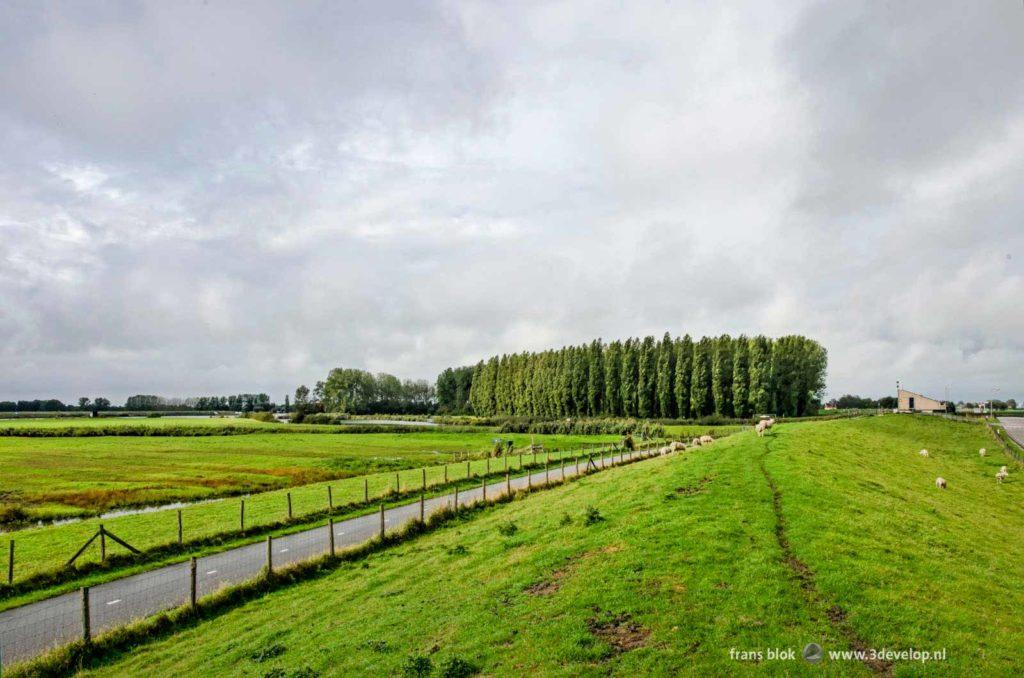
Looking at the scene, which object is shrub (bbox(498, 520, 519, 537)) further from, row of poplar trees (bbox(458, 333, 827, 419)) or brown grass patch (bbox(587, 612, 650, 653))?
row of poplar trees (bbox(458, 333, 827, 419))

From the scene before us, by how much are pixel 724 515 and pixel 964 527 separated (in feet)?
40.0

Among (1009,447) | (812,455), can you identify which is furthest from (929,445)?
(812,455)

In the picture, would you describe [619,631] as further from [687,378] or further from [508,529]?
[687,378]

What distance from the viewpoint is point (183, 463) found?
7956 centimetres

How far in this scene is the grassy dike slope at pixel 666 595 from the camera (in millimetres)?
13898

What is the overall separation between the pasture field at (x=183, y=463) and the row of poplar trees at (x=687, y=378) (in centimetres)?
3810

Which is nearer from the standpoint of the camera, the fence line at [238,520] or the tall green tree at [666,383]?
the fence line at [238,520]

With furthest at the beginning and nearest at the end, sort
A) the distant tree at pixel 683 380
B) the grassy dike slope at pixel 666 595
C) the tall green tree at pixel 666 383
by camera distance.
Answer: the tall green tree at pixel 666 383, the distant tree at pixel 683 380, the grassy dike slope at pixel 666 595

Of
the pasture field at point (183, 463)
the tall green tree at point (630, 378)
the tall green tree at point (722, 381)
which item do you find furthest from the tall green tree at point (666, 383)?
the pasture field at point (183, 463)

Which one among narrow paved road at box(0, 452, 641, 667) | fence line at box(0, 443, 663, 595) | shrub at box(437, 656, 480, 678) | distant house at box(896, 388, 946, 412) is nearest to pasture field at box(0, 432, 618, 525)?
fence line at box(0, 443, 663, 595)

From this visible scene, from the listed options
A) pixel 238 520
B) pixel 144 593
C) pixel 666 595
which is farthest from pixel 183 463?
pixel 666 595

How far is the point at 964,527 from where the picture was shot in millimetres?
26469

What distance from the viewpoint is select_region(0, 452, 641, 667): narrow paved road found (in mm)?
20391

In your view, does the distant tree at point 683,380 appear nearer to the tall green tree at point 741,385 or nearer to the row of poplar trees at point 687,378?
the row of poplar trees at point 687,378
